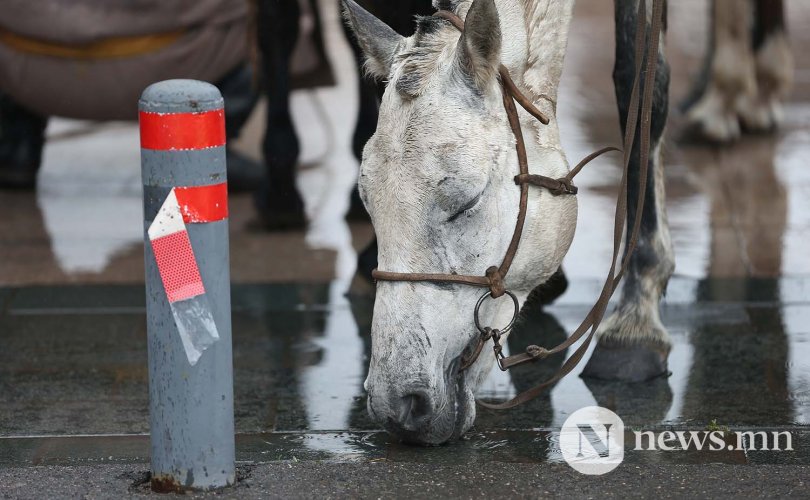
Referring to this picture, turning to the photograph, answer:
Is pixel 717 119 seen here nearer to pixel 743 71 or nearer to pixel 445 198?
pixel 743 71

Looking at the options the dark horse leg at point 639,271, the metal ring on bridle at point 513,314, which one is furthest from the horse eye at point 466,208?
the dark horse leg at point 639,271

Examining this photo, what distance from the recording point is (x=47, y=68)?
281 inches

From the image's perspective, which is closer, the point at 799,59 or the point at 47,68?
the point at 47,68

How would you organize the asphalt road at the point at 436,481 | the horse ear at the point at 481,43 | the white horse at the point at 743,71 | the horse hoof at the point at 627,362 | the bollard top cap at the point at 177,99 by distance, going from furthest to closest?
the white horse at the point at 743,71, the horse hoof at the point at 627,362, the asphalt road at the point at 436,481, the horse ear at the point at 481,43, the bollard top cap at the point at 177,99

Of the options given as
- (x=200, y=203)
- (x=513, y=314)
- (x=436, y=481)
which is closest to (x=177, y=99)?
(x=200, y=203)

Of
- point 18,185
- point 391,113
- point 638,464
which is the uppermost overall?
point 391,113

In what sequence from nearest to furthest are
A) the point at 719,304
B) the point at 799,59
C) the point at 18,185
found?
the point at 719,304
the point at 18,185
the point at 799,59

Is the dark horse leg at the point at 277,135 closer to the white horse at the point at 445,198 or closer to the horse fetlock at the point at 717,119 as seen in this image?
the horse fetlock at the point at 717,119

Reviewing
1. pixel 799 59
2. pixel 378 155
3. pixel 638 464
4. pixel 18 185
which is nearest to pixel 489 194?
pixel 378 155

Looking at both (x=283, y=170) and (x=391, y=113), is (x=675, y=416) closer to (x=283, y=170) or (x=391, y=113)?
(x=391, y=113)

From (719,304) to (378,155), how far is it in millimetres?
2420

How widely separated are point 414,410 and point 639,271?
58.4 inches

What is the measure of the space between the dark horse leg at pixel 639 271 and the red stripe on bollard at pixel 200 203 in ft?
6.11

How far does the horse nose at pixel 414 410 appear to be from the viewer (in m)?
3.71
